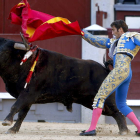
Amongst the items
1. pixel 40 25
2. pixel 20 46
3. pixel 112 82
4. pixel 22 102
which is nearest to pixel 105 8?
pixel 40 25

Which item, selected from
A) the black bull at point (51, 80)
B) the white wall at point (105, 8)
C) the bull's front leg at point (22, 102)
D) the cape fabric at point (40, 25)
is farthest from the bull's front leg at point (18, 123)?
the white wall at point (105, 8)

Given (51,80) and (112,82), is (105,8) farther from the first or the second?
(112,82)

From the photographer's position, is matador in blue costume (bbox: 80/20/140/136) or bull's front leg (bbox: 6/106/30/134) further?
bull's front leg (bbox: 6/106/30/134)

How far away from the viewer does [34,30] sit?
4801 millimetres

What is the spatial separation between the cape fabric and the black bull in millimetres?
208

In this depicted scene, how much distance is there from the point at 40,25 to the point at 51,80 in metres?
0.59

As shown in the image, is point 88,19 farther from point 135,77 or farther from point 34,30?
point 34,30

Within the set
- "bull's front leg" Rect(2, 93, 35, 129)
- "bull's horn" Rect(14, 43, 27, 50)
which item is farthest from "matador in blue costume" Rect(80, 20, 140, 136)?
A: "bull's horn" Rect(14, 43, 27, 50)

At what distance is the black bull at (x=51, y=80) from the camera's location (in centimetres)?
470

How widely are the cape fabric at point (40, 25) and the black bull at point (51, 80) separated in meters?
0.21

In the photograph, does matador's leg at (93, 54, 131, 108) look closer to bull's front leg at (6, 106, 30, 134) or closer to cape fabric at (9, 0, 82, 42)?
cape fabric at (9, 0, 82, 42)

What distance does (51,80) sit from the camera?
4805 mm

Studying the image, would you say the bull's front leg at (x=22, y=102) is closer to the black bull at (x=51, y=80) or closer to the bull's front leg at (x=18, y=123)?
the black bull at (x=51, y=80)

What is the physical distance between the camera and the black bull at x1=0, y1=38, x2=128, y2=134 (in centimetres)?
470
